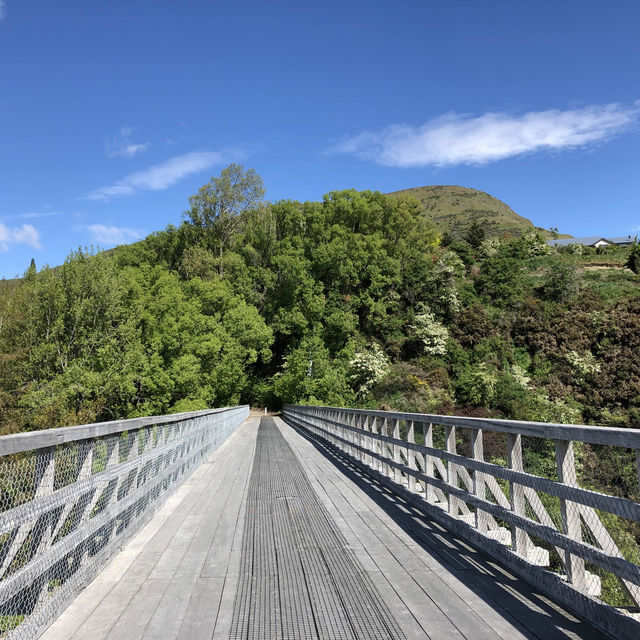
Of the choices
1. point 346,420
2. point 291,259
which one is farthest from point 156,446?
point 291,259

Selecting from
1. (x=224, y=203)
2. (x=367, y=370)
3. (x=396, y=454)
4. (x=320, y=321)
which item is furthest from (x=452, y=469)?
(x=224, y=203)

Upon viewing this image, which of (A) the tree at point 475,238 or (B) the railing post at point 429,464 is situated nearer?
(B) the railing post at point 429,464

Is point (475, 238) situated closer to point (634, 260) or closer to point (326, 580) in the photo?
point (634, 260)

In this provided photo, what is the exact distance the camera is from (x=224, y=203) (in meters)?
47.2

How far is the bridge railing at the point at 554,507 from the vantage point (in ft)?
8.52

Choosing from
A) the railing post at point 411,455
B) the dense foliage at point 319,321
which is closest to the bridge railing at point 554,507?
the railing post at point 411,455

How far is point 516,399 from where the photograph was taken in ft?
93.6

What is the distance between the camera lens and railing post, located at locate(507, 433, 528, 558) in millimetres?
3592

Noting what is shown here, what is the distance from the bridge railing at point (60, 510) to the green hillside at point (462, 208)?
116 m

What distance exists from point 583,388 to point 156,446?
102 ft

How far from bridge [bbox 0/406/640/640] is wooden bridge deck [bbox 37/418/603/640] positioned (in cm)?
1

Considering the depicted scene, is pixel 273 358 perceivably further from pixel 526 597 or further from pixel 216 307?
pixel 526 597

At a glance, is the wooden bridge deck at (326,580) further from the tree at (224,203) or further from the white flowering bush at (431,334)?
the tree at (224,203)

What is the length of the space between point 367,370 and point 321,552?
31405 millimetres
